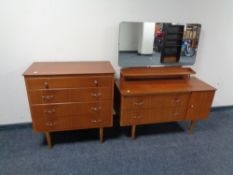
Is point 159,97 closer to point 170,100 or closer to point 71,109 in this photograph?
point 170,100

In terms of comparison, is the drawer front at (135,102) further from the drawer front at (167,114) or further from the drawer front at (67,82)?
the drawer front at (67,82)

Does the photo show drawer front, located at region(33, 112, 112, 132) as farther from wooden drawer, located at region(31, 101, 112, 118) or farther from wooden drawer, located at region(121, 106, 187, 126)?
wooden drawer, located at region(121, 106, 187, 126)

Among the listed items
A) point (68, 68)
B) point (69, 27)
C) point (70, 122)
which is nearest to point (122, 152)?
point (70, 122)

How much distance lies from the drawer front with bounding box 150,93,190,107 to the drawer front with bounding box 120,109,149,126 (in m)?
0.14

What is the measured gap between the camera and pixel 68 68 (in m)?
1.90

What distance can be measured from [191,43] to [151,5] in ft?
2.53

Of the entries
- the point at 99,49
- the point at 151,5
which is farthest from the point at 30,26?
the point at 151,5

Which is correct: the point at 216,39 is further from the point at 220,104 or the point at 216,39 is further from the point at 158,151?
the point at 158,151

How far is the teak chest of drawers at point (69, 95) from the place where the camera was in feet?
5.69

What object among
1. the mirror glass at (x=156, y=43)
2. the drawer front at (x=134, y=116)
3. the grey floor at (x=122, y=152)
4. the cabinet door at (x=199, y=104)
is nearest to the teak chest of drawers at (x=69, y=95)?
the drawer front at (x=134, y=116)

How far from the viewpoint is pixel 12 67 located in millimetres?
2072

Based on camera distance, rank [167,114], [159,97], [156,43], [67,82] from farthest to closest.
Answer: [156,43] < [167,114] < [159,97] < [67,82]

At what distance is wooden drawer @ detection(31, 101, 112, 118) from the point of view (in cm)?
182

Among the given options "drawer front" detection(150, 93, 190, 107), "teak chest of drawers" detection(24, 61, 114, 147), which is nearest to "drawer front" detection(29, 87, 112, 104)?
"teak chest of drawers" detection(24, 61, 114, 147)
